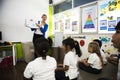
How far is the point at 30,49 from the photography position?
5.74 metres

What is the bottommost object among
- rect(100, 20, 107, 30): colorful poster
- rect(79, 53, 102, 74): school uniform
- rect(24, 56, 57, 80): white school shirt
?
rect(79, 53, 102, 74): school uniform

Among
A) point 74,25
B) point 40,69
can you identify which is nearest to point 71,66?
point 40,69

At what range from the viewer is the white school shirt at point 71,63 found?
245cm

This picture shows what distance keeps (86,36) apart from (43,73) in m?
3.31

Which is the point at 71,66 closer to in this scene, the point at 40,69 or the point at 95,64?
the point at 40,69

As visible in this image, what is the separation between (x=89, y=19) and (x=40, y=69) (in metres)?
3.40

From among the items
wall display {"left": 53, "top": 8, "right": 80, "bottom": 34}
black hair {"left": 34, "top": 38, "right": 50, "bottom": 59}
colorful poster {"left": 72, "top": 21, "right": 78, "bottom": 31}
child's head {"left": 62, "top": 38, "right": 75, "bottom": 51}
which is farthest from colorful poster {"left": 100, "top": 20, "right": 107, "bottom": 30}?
black hair {"left": 34, "top": 38, "right": 50, "bottom": 59}

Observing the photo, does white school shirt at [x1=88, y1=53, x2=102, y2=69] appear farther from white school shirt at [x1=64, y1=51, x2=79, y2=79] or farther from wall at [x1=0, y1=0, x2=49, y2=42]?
wall at [x1=0, y1=0, x2=49, y2=42]

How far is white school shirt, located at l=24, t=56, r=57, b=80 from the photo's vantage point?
1750 mm

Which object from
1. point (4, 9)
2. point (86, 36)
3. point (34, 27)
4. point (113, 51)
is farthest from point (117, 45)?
point (4, 9)

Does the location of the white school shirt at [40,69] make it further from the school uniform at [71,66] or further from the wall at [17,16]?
the wall at [17,16]

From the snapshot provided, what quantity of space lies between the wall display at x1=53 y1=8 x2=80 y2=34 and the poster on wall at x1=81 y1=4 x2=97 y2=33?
27 centimetres

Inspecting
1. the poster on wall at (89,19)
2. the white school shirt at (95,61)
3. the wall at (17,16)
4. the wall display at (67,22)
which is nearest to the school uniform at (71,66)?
the white school shirt at (95,61)

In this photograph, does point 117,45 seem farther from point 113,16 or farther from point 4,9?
point 4,9
